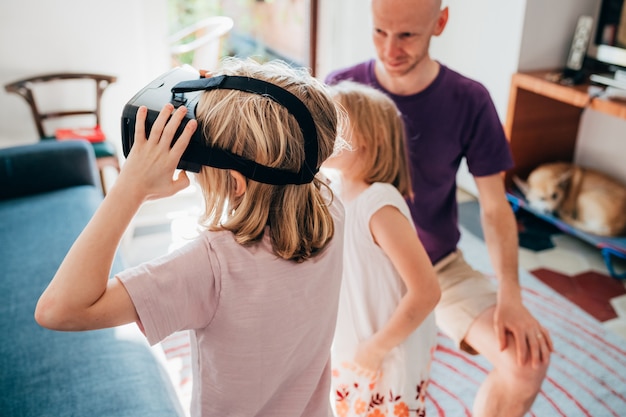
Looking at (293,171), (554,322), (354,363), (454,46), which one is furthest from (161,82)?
(454,46)

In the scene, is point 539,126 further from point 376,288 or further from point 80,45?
point 80,45

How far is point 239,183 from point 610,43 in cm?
235

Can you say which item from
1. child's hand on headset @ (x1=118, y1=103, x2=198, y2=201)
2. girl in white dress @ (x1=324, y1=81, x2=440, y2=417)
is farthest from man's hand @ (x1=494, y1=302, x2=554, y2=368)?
child's hand on headset @ (x1=118, y1=103, x2=198, y2=201)

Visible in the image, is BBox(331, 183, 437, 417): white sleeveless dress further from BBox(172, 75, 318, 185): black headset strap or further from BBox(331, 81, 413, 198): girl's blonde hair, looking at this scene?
BBox(172, 75, 318, 185): black headset strap

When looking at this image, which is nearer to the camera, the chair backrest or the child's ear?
the child's ear

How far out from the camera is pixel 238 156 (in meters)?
0.74

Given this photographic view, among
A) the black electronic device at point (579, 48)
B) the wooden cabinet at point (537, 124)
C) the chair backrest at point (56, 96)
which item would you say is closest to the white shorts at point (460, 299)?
the wooden cabinet at point (537, 124)

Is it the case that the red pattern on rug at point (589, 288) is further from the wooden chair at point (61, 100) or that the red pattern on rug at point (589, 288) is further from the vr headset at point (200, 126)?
the wooden chair at point (61, 100)

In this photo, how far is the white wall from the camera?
2.72m

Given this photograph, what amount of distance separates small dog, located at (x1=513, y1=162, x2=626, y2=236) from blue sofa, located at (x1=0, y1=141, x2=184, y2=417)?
6.31 ft

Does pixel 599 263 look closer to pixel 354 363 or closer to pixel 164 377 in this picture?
pixel 354 363

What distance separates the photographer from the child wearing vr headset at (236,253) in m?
0.71

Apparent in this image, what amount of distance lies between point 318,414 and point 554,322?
1.47m

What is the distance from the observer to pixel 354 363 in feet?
3.86
